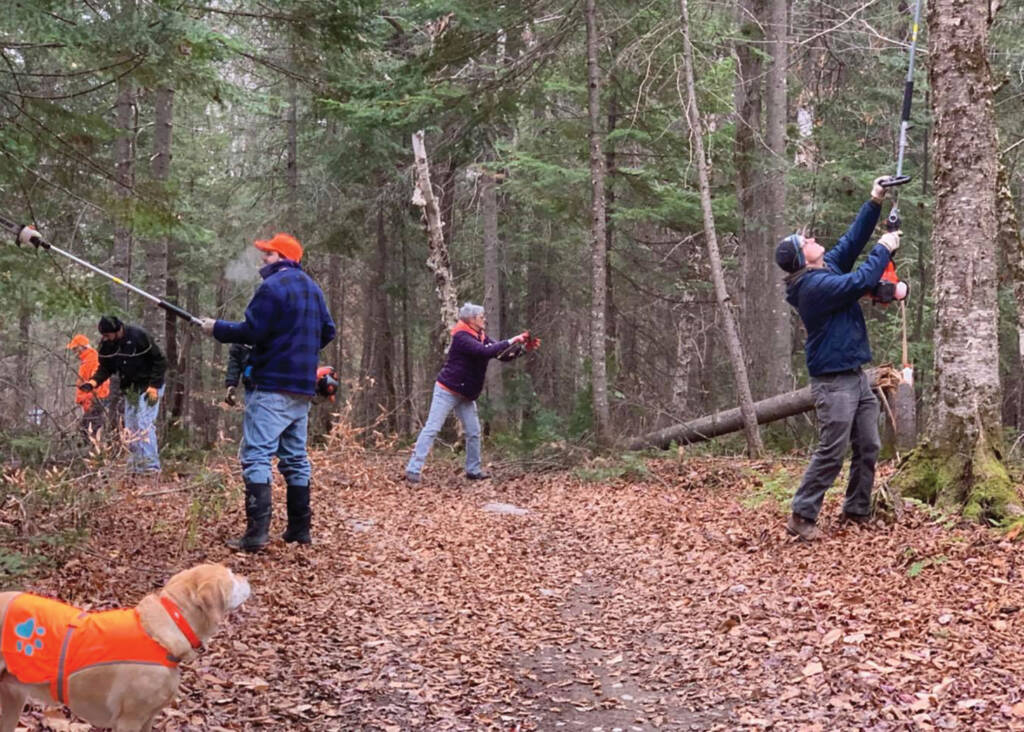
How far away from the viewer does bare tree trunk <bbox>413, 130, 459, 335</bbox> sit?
1483cm

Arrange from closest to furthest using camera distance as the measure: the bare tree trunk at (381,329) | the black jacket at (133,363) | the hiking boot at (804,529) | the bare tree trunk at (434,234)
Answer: the hiking boot at (804,529)
the black jacket at (133,363)
the bare tree trunk at (434,234)
the bare tree trunk at (381,329)

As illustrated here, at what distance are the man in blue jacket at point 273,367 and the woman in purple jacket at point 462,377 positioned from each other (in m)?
4.06

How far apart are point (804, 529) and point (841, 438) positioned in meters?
0.81

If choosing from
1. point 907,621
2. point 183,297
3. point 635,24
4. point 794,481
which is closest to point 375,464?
point 794,481

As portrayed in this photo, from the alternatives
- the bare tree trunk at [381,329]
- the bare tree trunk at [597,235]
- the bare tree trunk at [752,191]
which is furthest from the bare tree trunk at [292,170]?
the bare tree trunk at [752,191]

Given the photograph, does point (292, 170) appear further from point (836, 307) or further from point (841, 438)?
point (841, 438)

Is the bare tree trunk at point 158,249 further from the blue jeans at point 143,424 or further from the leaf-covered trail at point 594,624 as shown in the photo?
the leaf-covered trail at point 594,624

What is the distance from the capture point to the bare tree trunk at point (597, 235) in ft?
39.7

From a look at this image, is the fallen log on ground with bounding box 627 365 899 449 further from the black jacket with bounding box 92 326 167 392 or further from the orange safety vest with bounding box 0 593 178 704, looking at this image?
the orange safety vest with bounding box 0 593 178 704

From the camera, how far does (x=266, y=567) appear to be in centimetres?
656

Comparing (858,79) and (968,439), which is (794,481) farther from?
(858,79)

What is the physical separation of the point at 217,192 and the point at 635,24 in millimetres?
12863

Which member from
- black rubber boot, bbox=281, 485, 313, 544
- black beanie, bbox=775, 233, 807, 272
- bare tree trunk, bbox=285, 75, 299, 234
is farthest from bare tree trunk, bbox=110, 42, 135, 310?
black beanie, bbox=775, 233, 807, 272

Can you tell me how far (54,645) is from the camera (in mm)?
3176
